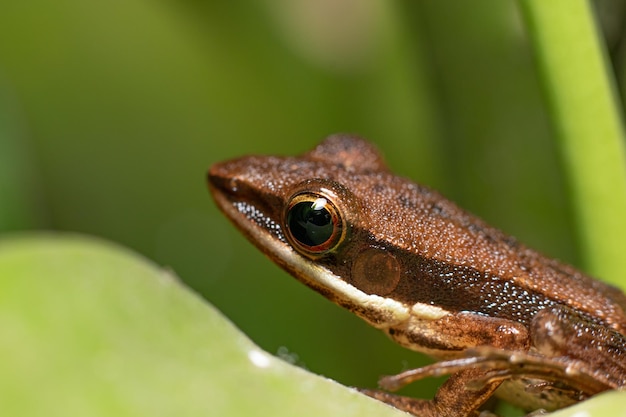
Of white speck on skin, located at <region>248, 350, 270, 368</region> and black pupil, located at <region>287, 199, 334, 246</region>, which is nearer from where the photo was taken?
white speck on skin, located at <region>248, 350, 270, 368</region>

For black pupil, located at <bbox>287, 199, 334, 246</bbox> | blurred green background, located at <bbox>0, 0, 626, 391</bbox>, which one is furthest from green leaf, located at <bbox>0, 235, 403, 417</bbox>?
blurred green background, located at <bbox>0, 0, 626, 391</bbox>

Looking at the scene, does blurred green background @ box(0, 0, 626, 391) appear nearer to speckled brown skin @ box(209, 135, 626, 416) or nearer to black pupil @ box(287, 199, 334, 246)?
speckled brown skin @ box(209, 135, 626, 416)

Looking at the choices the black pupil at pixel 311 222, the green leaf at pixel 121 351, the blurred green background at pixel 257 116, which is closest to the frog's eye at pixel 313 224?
the black pupil at pixel 311 222

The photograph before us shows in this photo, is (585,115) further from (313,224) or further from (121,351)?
(121,351)

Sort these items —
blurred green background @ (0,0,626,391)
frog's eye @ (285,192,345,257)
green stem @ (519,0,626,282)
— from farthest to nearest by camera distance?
blurred green background @ (0,0,626,391), frog's eye @ (285,192,345,257), green stem @ (519,0,626,282)

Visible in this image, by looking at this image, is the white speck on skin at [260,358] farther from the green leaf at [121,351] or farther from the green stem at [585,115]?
the green stem at [585,115]
